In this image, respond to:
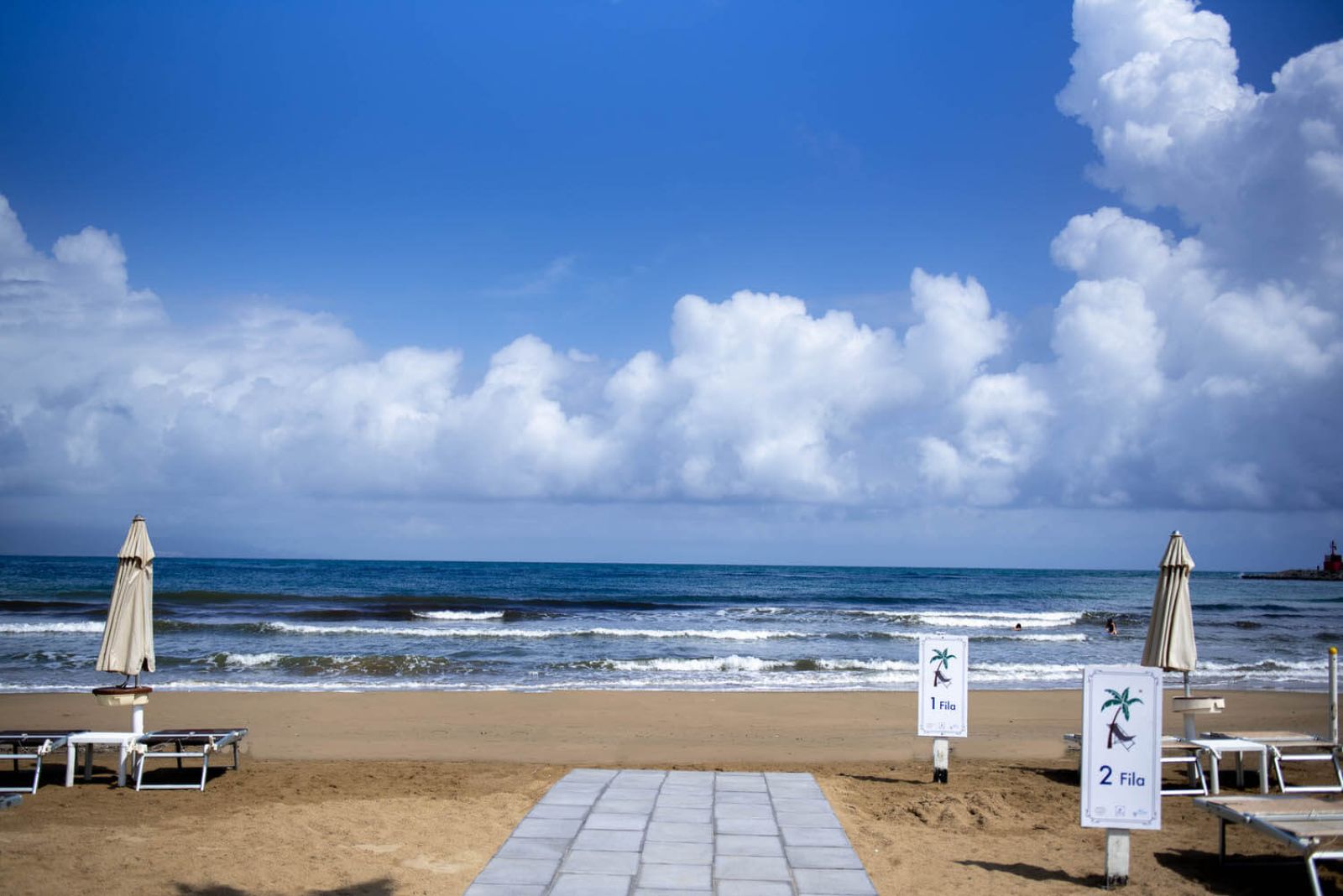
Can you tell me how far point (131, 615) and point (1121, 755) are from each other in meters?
8.06

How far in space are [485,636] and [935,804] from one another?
18134 millimetres

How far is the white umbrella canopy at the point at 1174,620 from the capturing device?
8484mm

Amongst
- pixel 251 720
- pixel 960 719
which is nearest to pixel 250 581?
pixel 251 720

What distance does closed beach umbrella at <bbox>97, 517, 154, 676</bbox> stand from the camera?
27.2ft

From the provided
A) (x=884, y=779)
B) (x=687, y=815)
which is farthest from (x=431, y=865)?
(x=884, y=779)

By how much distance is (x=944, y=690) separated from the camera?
813cm

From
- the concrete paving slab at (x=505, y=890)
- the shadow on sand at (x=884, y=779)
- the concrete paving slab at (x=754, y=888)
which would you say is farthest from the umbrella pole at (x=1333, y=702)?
the concrete paving slab at (x=505, y=890)

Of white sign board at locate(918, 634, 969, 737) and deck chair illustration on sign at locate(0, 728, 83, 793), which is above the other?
white sign board at locate(918, 634, 969, 737)

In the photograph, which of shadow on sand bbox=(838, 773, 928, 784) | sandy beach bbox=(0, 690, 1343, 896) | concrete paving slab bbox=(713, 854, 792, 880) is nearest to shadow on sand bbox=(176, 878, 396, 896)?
sandy beach bbox=(0, 690, 1343, 896)

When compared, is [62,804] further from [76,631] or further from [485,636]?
[76,631]

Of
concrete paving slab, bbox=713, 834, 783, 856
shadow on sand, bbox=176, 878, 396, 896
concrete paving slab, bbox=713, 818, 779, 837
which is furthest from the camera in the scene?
concrete paving slab, bbox=713, 818, 779, 837

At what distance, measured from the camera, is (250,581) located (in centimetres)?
5259

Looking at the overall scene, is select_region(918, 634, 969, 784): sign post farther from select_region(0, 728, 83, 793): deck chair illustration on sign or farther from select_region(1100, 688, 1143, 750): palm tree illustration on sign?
select_region(0, 728, 83, 793): deck chair illustration on sign

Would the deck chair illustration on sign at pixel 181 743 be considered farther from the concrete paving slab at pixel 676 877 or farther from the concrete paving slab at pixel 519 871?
the concrete paving slab at pixel 676 877
